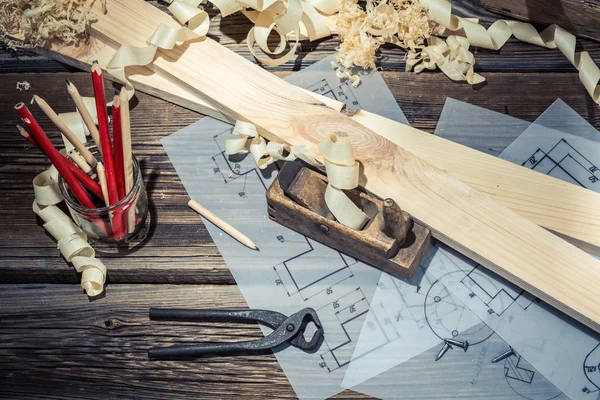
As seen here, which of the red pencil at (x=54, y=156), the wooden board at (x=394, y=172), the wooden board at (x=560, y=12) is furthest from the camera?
the wooden board at (x=560, y=12)

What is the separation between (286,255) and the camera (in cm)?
141

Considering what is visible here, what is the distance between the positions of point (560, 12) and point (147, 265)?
3.33 feet

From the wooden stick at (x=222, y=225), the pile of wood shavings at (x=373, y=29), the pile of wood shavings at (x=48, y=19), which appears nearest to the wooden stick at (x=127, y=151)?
the wooden stick at (x=222, y=225)

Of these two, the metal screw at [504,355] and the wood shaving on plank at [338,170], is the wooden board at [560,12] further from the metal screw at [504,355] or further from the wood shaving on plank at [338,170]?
the metal screw at [504,355]

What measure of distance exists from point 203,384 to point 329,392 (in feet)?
0.76

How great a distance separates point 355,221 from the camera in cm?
131

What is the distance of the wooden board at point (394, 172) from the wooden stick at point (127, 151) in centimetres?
25

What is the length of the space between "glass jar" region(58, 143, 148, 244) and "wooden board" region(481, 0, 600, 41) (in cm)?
87

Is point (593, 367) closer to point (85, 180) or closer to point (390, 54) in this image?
point (390, 54)

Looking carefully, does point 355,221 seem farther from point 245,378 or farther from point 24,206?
point 24,206

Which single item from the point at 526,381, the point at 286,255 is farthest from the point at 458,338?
the point at 286,255

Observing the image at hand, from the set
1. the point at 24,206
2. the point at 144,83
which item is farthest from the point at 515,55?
the point at 24,206

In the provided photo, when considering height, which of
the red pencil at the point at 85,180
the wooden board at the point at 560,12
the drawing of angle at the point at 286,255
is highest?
the wooden board at the point at 560,12

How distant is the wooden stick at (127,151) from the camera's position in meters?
1.23
